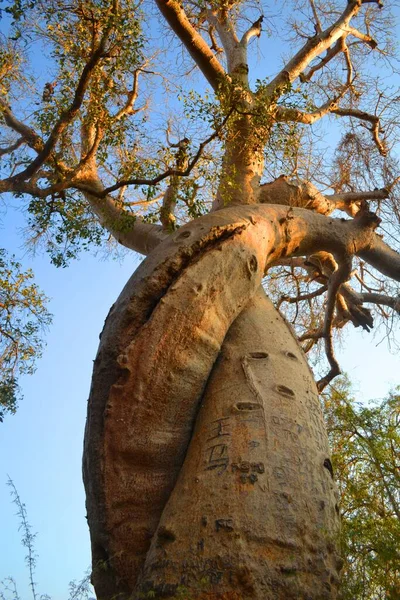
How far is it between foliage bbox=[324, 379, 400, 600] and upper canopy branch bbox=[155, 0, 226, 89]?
3027 millimetres

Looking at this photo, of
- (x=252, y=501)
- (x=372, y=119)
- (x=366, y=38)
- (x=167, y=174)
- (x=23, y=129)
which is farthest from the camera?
(x=366, y=38)

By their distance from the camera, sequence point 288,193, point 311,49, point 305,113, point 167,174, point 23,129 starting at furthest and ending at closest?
point 311,49
point 305,113
point 23,129
point 288,193
point 167,174

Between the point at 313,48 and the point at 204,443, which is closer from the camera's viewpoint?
the point at 204,443

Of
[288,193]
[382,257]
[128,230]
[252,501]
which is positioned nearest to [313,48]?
[288,193]

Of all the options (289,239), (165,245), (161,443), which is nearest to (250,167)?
(289,239)

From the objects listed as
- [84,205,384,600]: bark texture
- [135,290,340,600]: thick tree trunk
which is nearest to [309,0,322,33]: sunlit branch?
[84,205,384,600]: bark texture

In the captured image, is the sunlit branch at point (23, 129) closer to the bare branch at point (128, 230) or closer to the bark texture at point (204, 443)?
the bare branch at point (128, 230)

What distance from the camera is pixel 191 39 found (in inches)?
186

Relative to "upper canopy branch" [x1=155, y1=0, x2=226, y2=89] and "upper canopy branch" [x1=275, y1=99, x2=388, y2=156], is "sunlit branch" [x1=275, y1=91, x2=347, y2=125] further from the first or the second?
"upper canopy branch" [x1=155, y1=0, x2=226, y2=89]

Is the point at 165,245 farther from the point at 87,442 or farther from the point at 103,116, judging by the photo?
the point at 103,116

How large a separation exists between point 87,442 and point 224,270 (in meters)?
1.12

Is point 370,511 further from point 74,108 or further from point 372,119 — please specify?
point 372,119

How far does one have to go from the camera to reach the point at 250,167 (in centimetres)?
471

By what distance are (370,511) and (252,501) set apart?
2.69 ft
